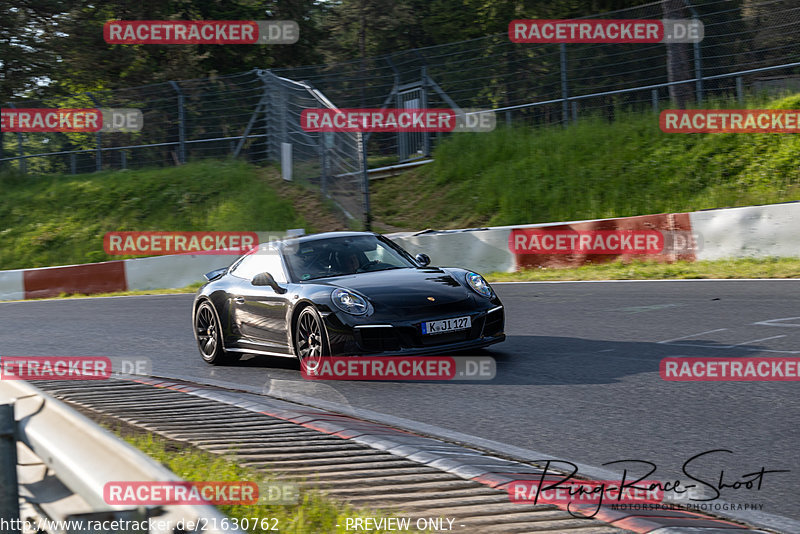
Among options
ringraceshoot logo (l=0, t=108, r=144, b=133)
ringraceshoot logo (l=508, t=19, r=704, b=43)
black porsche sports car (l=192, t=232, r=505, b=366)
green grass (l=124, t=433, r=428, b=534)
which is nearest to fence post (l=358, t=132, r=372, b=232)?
ringraceshoot logo (l=508, t=19, r=704, b=43)

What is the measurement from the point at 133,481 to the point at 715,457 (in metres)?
3.34

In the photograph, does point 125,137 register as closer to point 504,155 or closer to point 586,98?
point 504,155

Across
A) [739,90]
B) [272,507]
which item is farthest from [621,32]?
[272,507]

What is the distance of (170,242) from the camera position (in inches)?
889

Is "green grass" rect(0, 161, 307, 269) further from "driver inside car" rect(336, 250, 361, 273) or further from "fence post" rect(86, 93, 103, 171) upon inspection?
"driver inside car" rect(336, 250, 361, 273)

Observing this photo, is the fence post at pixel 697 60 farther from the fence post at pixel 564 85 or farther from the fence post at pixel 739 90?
the fence post at pixel 564 85

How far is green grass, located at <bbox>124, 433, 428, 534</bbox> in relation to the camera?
377cm

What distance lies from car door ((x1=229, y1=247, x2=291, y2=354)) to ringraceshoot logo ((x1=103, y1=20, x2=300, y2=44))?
25.2m

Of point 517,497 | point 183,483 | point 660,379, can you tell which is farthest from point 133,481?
point 660,379

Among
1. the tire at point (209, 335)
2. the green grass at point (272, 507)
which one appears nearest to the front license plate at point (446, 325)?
the tire at point (209, 335)

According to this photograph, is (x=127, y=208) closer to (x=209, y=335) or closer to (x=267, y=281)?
(x=209, y=335)

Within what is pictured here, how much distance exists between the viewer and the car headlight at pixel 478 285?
27.6ft

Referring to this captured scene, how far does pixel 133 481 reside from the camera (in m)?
2.71

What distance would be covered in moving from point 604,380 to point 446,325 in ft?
4.60
